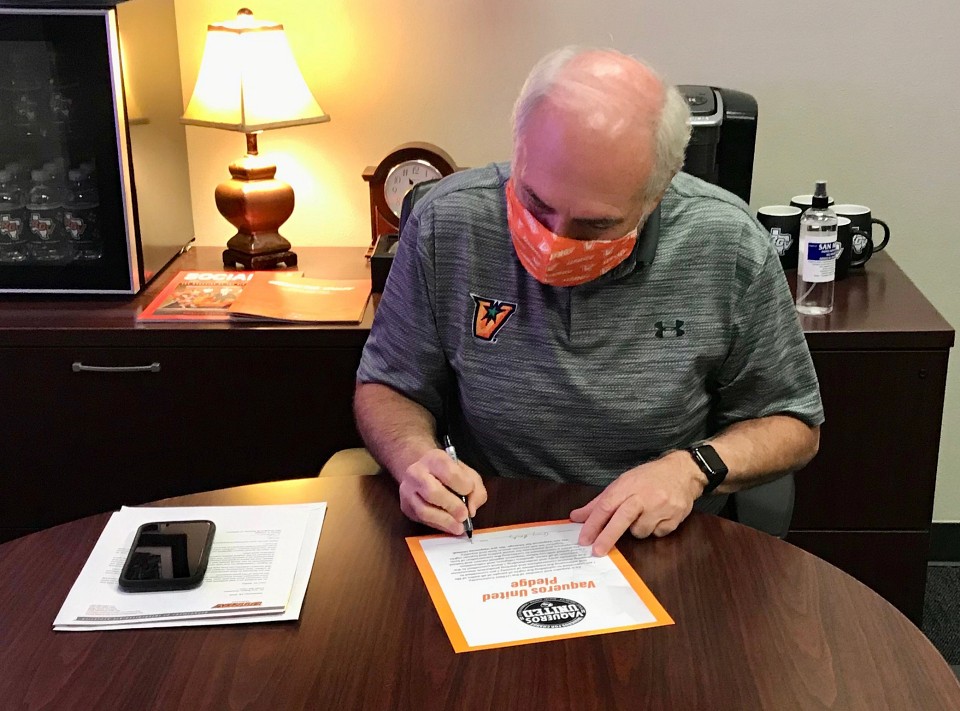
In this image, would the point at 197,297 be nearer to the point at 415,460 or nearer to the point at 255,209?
the point at 255,209

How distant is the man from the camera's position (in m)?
1.42

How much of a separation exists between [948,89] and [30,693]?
6.82ft

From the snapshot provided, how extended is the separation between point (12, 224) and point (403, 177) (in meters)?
0.78

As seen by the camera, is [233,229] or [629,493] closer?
[629,493]

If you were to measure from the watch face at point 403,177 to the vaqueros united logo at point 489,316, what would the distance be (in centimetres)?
72

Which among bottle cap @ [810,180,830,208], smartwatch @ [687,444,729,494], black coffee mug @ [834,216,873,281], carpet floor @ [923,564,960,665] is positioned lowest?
carpet floor @ [923,564,960,665]

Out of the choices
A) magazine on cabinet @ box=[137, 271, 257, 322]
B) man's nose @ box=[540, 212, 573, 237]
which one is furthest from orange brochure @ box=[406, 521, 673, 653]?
magazine on cabinet @ box=[137, 271, 257, 322]

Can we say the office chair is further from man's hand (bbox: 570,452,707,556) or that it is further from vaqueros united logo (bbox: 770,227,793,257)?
vaqueros united logo (bbox: 770,227,793,257)

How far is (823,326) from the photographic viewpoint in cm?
197

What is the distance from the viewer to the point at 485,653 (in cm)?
110

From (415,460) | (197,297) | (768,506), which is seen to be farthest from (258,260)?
(768,506)

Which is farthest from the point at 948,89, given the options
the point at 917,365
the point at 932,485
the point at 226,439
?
the point at 226,439

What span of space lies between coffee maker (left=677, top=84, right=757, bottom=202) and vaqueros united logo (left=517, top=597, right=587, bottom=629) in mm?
1117

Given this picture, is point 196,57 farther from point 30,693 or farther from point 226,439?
point 30,693
